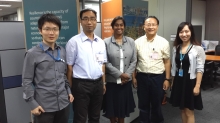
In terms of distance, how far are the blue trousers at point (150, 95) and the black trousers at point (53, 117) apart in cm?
106

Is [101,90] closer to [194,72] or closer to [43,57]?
[43,57]

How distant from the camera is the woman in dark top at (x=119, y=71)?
6.81ft

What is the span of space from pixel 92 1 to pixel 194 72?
4378mm

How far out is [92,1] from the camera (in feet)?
18.7

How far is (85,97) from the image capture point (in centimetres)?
184

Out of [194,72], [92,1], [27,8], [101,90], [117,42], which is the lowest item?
[101,90]

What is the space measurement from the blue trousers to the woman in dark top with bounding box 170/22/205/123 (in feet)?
0.65

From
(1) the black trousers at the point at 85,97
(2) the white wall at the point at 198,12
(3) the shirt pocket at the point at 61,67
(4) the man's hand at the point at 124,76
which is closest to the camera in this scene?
(3) the shirt pocket at the point at 61,67

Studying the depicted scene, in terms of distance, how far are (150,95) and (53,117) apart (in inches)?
50.2

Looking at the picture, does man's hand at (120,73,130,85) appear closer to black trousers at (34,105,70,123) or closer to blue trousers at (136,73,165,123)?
blue trousers at (136,73,165,123)

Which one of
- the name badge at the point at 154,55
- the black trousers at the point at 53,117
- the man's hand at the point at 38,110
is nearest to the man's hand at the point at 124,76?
the name badge at the point at 154,55

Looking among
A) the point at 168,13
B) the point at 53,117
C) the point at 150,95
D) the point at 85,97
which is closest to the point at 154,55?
the point at 150,95

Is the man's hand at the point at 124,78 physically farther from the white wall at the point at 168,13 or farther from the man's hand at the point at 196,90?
the white wall at the point at 168,13

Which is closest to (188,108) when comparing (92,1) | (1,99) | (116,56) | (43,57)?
(116,56)
